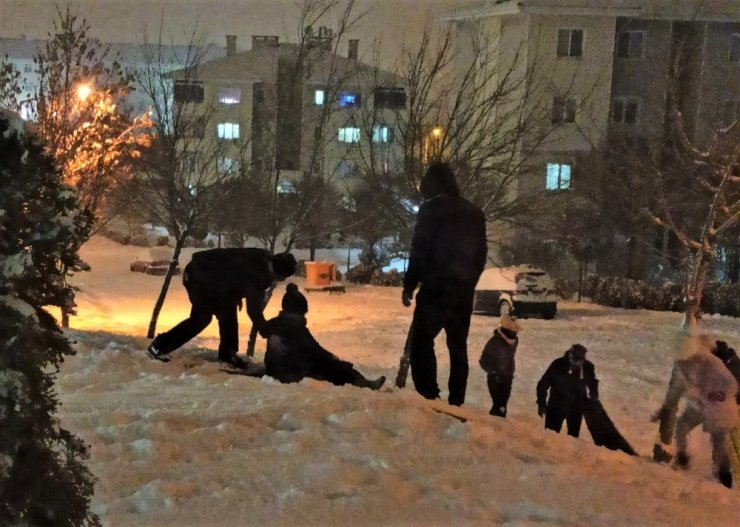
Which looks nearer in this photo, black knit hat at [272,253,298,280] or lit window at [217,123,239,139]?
black knit hat at [272,253,298,280]

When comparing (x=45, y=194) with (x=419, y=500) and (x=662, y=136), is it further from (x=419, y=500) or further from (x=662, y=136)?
(x=662, y=136)

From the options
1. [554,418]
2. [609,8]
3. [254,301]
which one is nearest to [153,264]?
[609,8]

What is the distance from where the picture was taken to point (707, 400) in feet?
23.8

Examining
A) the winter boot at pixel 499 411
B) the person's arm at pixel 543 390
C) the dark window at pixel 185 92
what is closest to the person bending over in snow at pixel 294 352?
the winter boot at pixel 499 411

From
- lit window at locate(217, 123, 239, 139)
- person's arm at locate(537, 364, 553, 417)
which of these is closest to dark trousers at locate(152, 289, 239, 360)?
person's arm at locate(537, 364, 553, 417)

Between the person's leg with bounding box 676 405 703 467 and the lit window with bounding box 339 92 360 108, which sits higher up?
the lit window with bounding box 339 92 360 108

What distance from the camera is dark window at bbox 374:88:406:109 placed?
14.8m

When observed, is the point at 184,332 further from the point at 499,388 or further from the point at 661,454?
the point at 661,454

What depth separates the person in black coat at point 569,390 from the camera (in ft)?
26.5

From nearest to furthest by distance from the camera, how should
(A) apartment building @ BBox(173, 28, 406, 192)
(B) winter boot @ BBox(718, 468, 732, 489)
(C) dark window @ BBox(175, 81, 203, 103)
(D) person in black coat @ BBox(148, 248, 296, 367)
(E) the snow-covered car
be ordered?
(B) winter boot @ BBox(718, 468, 732, 489)
(D) person in black coat @ BBox(148, 248, 296, 367)
(A) apartment building @ BBox(173, 28, 406, 192)
(C) dark window @ BBox(175, 81, 203, 103)
(E) the snow-covered car

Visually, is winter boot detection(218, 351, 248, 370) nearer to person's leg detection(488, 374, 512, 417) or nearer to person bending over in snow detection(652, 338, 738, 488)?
person's leg detection(488, 374, 512, 417)

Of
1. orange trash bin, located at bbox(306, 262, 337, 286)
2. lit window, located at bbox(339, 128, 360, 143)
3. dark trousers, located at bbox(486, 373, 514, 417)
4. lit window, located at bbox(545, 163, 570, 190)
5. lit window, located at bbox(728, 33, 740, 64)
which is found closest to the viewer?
dark trousers, located at bbox(486, 373, 514, 417)

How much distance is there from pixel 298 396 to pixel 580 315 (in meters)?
16.6

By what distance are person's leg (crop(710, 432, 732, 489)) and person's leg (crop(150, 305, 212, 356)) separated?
5128 mm
